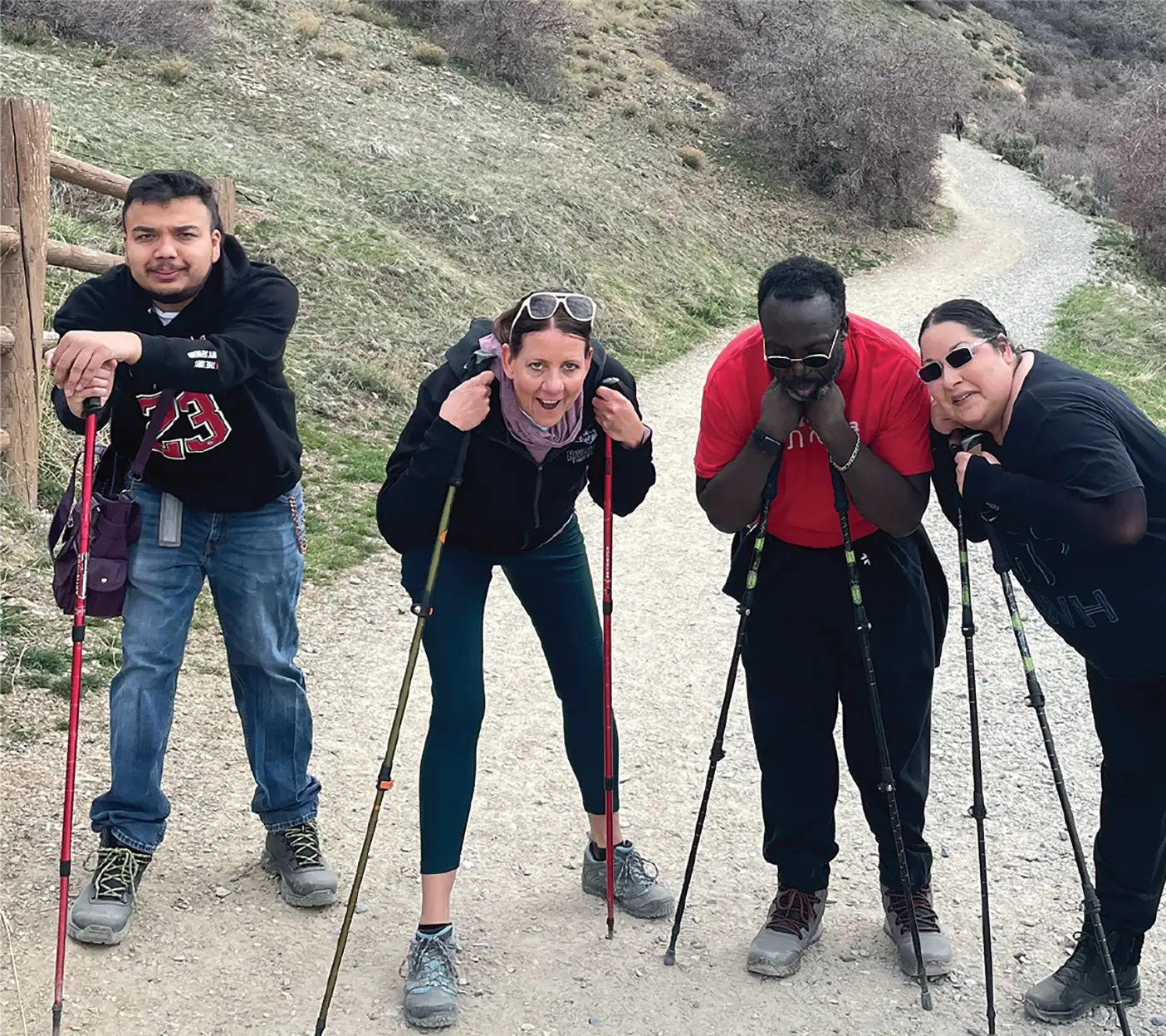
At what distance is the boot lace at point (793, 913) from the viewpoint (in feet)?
12.2

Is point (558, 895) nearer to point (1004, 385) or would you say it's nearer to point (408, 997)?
point (408, 997)

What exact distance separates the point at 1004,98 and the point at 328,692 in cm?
5173

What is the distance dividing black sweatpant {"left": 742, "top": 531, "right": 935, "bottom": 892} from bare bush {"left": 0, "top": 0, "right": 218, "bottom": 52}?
1799 centimetres

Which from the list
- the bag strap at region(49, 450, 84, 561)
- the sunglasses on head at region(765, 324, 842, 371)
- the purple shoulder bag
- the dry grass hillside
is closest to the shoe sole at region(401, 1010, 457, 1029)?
the purple shoulder bag

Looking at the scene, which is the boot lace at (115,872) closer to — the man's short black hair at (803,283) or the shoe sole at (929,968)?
the shoe sole at (929,968)

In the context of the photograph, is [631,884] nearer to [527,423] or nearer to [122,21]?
[527,423]

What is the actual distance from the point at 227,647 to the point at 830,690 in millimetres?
1885

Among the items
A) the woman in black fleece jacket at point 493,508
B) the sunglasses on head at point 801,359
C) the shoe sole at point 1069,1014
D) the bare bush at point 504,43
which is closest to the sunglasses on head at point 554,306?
the woman in black fleece jacket at point 493,508

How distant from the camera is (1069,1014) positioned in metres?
3.45

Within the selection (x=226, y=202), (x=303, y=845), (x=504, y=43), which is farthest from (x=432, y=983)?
(x=504, y=43)

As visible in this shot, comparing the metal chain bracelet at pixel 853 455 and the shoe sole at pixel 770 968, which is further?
the shoe sole at pixel 770 968

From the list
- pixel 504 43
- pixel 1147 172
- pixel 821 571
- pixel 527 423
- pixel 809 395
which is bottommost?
pixel 821 571

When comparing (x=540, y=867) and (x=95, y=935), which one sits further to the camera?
(x=540, y=867)

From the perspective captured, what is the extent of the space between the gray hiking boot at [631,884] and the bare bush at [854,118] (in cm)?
2247
